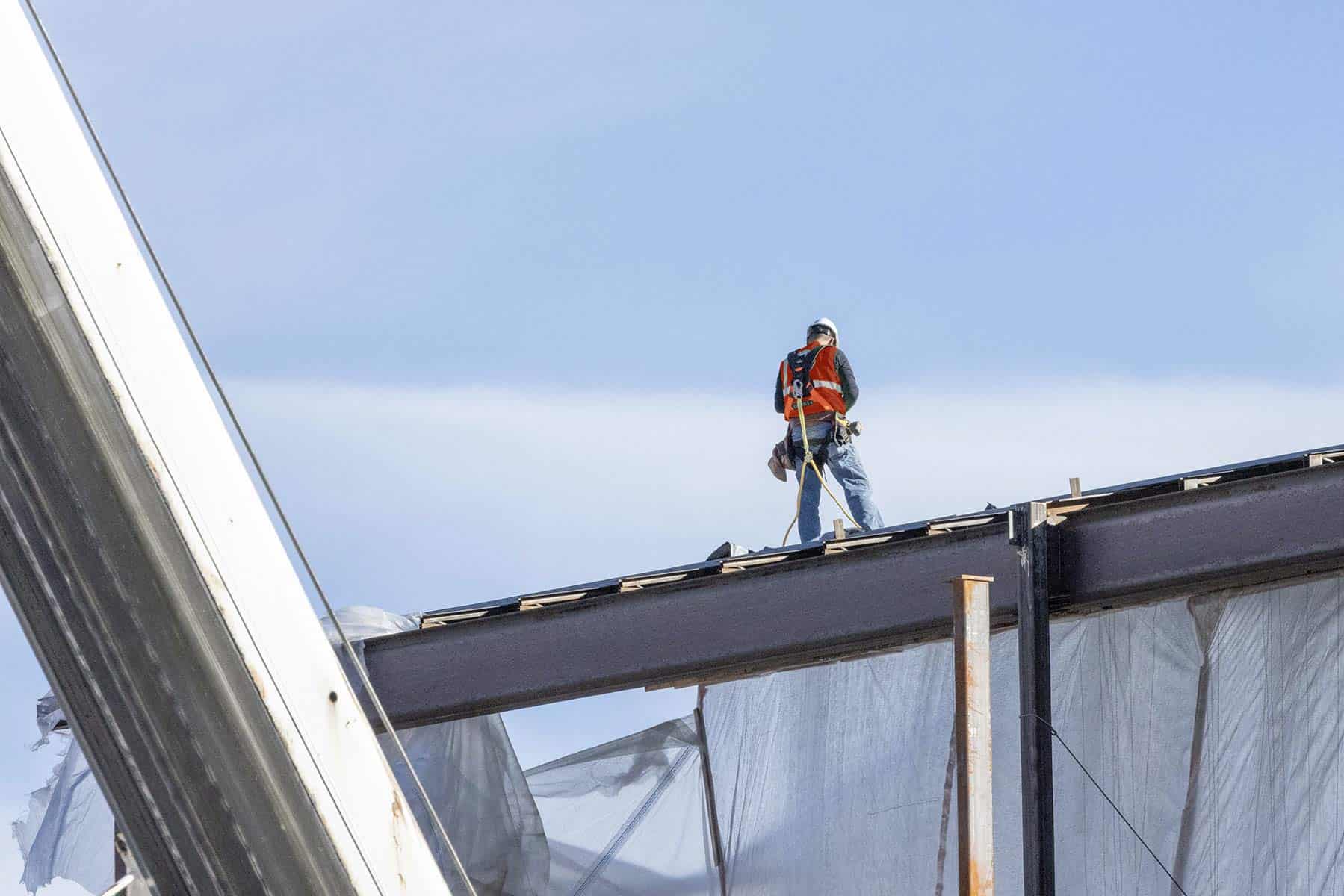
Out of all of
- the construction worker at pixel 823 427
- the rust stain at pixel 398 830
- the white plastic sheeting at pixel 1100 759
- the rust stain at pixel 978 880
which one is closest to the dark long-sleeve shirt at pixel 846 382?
the construction worker at pixel 823 427

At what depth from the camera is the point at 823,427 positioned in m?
12.8

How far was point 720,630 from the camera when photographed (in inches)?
341

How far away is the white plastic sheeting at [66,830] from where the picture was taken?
11.2 m

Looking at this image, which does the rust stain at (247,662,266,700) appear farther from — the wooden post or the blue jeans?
the blue jeans

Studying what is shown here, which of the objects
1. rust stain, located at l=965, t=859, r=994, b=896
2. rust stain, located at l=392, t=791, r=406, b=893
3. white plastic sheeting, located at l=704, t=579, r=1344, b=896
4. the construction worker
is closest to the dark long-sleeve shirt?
the construction worker

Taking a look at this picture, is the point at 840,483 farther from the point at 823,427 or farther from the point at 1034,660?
the point at 1034,660

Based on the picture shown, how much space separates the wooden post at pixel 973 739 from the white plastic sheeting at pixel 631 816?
332cm

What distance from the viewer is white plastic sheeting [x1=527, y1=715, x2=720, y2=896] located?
32.7ft

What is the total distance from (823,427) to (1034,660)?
512cm

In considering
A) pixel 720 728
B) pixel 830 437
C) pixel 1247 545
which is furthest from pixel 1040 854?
pixel 830 437

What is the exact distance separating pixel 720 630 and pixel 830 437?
4366 mm

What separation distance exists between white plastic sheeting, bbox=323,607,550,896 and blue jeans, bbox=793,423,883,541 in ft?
11.2

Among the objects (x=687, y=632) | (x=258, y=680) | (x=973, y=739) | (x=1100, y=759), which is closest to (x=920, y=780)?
(x=1100, y=759)

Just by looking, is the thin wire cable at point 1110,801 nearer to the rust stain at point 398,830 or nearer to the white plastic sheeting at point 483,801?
the white plastic sheeting at point 483,801
